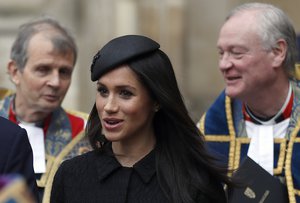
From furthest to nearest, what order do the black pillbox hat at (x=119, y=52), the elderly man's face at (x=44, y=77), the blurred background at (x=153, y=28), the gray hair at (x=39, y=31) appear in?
the blurred background at (x=153, y=28) → the gray hair at (x=39, y=31) → the elderly man's face at (x=44, y=77) → the black pillbox hat at (x=119, y=52)

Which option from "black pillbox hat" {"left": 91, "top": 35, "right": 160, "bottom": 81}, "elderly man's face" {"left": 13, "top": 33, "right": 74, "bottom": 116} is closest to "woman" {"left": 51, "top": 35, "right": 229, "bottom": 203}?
"black pillbox hat" {"left": 91, "top": 35, "right": 160, "bottom": 81}

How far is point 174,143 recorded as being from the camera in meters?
4.09

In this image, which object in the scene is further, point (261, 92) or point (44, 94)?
point (44, 94)

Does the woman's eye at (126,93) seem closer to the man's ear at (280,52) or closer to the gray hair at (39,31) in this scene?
the man's ear at (280,52)

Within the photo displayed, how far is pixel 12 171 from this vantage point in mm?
3744

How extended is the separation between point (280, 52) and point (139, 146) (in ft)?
4.61

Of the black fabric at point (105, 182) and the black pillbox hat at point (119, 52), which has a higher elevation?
the black pillbox hat at point (119, 52)

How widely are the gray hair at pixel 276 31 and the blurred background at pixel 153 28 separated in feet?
14.4

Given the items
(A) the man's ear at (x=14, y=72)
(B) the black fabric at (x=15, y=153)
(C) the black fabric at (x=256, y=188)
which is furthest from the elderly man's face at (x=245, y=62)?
(B) the black fabric at (x=15, y=153)

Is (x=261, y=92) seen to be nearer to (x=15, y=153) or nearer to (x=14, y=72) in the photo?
(x=14, y=72)

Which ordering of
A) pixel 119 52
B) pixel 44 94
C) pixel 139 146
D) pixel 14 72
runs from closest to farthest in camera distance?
pixel 119 52 < pixel 139 146 < pixel 44 94 < pixel 14 72

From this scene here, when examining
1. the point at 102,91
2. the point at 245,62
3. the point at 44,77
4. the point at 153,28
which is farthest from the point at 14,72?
the point at 153,28

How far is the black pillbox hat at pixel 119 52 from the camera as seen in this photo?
154 inches

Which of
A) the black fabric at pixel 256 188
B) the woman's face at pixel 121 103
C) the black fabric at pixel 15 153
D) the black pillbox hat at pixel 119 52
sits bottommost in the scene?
the black fabric at pixel 256 188
